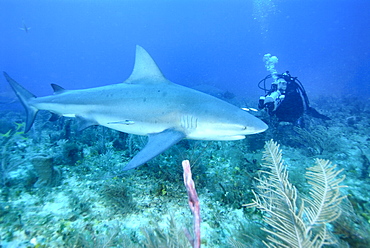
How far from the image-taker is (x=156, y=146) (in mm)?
3127

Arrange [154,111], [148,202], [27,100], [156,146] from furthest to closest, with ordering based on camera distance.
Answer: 1. [27,100]
2. [154,111]
3. [148,202]
4. [156,146]

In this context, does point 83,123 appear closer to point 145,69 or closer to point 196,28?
point 145,69

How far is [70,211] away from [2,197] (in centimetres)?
137

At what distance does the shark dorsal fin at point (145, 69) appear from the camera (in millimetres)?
4672

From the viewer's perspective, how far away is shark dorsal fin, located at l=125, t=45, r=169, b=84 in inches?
184

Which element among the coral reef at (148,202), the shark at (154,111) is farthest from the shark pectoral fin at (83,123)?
the coral reef at (148,202)

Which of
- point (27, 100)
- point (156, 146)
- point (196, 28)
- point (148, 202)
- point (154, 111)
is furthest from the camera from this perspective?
point (196, 28)

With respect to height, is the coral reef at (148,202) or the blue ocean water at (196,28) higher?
the blue ocean water at (196,28)

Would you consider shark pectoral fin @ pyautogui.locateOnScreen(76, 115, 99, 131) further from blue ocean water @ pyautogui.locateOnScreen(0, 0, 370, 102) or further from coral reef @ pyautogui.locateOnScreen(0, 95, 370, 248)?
blue ocean water @ pyautogui.locateOnScreen(0, 0, 370, 102)

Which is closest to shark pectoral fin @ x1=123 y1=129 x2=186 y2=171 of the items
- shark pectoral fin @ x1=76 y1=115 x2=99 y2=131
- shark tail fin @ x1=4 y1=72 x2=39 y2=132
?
shark pectoral fin @ x1=76 y1=115 x2=99 y2=131

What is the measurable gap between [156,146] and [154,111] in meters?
1.06

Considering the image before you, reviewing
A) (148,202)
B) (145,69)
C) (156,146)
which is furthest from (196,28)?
(148,202)

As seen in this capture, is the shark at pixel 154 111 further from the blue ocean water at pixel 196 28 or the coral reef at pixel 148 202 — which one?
the blue ocean water at pixel 196 28

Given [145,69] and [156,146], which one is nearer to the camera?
[156,146]
